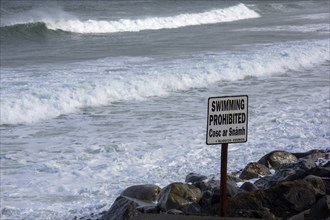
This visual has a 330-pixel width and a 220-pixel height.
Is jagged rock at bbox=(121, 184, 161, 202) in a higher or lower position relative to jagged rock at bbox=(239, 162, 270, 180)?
lower

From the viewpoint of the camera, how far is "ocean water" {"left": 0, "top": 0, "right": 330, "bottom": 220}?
10.4 meters

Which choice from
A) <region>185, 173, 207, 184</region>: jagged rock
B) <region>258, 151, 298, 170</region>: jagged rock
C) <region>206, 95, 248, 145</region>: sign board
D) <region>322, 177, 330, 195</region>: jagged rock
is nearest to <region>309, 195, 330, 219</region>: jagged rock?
<region>206, 95, 248, 145</region>: sign board

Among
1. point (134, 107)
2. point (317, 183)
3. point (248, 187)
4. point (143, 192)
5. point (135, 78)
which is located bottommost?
point (143, 192)

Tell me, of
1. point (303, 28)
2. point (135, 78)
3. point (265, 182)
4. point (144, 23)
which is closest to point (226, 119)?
point (265, 182)

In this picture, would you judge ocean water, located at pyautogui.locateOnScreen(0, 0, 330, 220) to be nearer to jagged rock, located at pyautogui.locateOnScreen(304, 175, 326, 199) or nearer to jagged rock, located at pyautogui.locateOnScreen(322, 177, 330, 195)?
jagged rock, located at pyautogui.locateOnScreen(322, 177, 330, 195)

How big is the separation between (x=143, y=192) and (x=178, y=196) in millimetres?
709

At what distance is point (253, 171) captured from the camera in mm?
10203

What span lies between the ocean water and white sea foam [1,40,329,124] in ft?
0.11

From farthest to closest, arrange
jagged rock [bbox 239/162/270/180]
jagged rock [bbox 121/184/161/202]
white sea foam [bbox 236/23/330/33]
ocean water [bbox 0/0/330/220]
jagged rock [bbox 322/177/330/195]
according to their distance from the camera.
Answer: white sea foam [bbox 236/23/330/33]
ocean water [bbox 0/0/330/220]
jagged rock [bbox 239/162/270/180]
jagged rock [bbox 121/184/161/202]
jagged rock [bbox 322/177/330/195]

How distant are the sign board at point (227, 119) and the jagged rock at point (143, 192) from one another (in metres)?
2.99

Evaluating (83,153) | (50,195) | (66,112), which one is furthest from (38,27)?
(50,195)

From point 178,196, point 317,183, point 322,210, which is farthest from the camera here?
point 178,196

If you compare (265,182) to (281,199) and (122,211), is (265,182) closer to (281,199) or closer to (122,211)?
(281,199)

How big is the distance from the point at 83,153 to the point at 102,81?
22.7 ft
